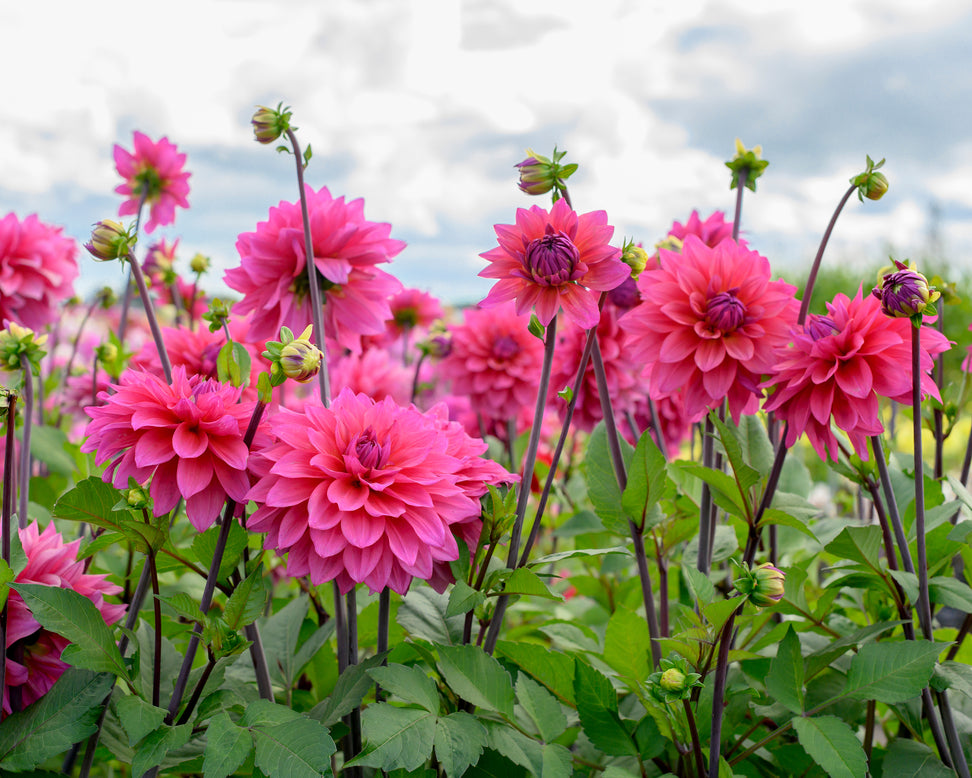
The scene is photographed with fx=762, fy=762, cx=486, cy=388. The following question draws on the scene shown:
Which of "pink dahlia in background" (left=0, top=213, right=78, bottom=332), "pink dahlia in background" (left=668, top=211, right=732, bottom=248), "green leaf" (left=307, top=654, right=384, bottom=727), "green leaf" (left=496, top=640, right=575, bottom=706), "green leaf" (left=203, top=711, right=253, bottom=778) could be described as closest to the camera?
"green leaf" (left=203, top=711, right=253, bottom=778)

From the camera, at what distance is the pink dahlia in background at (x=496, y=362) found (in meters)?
1.61

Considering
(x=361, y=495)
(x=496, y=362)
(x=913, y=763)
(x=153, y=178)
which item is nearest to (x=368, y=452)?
(x=361, y=495)

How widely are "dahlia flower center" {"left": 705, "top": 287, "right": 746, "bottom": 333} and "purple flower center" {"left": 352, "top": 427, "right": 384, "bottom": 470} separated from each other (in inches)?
14.9

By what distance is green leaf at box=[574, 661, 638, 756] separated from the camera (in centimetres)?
79

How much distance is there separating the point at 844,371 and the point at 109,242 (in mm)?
833

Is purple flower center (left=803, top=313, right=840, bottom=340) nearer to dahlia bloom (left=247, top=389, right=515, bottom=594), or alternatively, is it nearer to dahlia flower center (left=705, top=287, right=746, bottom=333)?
dahlia flower center (left=705, top=287, right=746, bottom=333)

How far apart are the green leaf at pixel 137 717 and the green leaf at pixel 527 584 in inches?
13.4

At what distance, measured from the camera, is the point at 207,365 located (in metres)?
1.20

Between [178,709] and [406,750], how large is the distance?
0.82 ft

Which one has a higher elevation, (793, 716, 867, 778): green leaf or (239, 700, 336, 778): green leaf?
(239, 700, 336, 778): green leaf

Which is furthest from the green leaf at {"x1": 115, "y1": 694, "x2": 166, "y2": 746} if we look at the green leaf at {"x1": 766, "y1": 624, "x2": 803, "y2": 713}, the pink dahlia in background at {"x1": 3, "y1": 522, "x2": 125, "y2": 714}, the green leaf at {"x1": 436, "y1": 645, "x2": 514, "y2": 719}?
the green leaf at {"x1": 766, "y1": 624, "x2": 803, "y2": 713}

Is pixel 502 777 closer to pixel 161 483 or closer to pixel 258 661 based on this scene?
pixel 258 661

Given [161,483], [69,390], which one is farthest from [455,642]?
[69,390]

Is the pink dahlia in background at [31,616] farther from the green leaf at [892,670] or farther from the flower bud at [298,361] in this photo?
the green leaf at [892,670]
